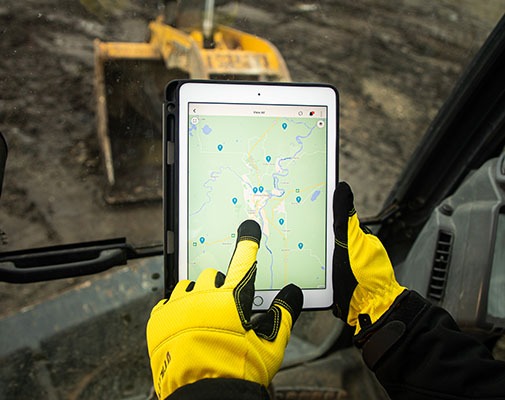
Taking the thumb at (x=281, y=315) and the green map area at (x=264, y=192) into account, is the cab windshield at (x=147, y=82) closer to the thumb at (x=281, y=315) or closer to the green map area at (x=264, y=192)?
the green map area at (x=264, y=192)

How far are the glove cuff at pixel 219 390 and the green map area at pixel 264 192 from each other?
10.8 inches

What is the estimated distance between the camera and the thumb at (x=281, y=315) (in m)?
0.79

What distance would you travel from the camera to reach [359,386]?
1.29 m

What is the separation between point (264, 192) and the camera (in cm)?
92

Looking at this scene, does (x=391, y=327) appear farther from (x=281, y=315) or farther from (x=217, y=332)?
(x=217, y=332)

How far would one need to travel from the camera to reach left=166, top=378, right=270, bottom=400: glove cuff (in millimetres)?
632

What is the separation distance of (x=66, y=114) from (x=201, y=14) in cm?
140

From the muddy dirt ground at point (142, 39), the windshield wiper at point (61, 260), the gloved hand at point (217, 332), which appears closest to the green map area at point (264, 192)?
the gloved hand at point (217, 332)

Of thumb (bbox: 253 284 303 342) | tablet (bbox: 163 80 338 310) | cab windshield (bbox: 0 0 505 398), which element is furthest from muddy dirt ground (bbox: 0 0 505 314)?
thumb (bbox: 253 284 303 342)

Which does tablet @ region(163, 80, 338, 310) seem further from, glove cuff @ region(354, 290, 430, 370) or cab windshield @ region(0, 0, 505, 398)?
cab windshield @ region(0, 0, 505, 398)

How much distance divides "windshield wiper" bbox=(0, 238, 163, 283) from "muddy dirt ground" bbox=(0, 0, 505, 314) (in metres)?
0.10

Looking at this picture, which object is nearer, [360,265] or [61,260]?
[360,265]

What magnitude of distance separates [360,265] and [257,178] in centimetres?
25

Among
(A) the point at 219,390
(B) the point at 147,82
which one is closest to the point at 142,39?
(B) the point at 147,82
